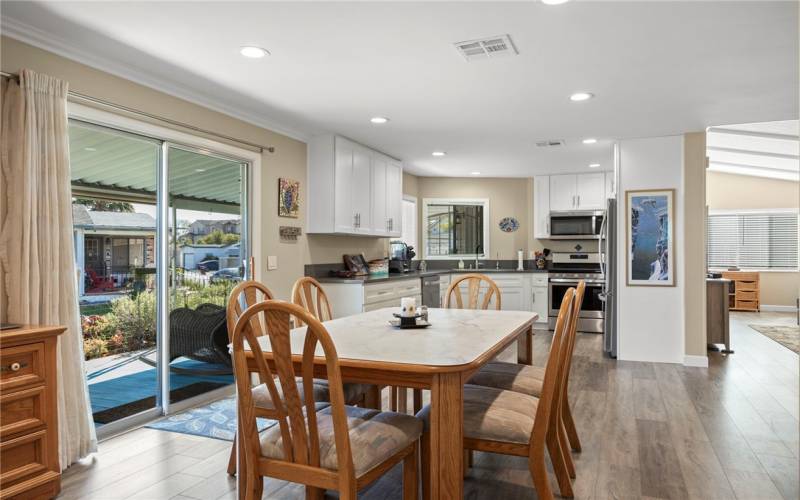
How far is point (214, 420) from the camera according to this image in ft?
11.4

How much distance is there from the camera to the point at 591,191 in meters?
7.38

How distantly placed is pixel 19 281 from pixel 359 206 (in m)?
3.34

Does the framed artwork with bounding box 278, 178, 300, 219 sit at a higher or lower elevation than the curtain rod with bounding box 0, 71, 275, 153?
lower

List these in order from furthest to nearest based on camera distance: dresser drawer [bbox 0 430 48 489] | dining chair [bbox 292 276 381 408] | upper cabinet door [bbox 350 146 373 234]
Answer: upper cabinet door [bbox 350 146 373 234]
dining chair [bbox 292 276 381 408]
dresser drawer [bbox 0 430 48 489]

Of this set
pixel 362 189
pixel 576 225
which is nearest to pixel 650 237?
pixel 576 225

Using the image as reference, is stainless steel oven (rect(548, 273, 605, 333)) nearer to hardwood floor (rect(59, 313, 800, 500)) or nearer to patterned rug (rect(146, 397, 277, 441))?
hardwood floor (rect(59, 313, 800, 500))

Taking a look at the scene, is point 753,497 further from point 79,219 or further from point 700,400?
point 79,219

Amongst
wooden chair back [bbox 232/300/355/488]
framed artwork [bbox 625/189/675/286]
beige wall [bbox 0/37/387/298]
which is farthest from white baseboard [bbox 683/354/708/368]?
wooden chair back [bbox 232/300/355/488]

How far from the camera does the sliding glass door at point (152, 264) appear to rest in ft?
10.6

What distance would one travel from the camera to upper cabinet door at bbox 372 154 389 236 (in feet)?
19.1

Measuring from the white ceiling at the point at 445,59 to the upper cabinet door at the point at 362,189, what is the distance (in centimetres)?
62

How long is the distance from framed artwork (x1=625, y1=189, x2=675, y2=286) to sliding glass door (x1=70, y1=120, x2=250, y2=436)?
3753mm

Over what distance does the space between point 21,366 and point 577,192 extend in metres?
6.77

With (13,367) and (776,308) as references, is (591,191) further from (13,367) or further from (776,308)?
(13,367)
